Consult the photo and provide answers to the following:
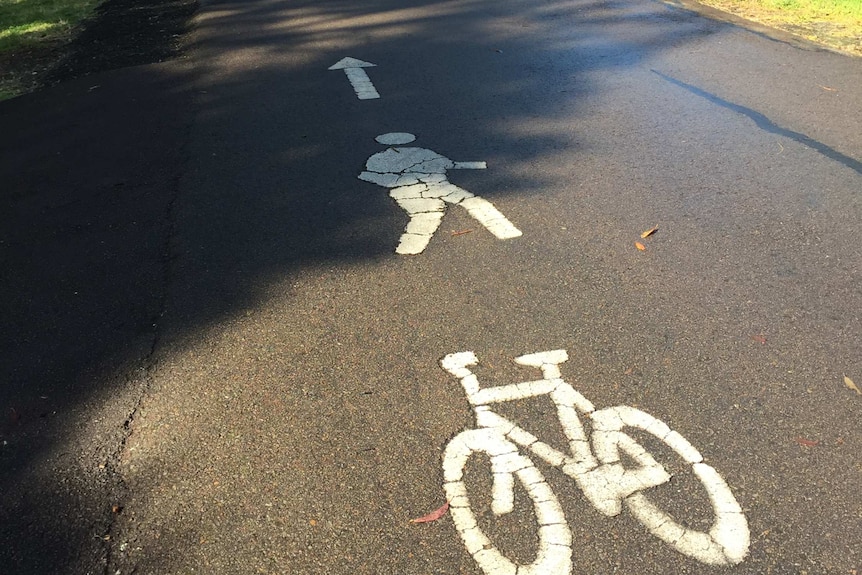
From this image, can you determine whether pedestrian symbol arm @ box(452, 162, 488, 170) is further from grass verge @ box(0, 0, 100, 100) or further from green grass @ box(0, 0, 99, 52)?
green grass @ box(0, 0, 99, 52)

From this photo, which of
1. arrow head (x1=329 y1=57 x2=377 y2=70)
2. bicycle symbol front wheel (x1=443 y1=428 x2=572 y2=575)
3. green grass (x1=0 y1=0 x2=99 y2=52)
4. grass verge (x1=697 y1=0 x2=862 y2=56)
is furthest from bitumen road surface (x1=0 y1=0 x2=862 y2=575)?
green grass (x1=0 y1=0 x2=99 y2=52)

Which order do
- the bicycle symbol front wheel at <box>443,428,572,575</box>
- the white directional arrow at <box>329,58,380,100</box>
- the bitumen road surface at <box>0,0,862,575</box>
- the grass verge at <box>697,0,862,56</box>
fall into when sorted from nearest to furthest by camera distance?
the bicycle symbol front wheel at <box>443,428,572,575</box> → the bitumen road surface at <box>0,0,862,575</box> → the white directional arrow at <box>329,58,380,100</box> → the grass verge at <box>697,0,862,56</box>

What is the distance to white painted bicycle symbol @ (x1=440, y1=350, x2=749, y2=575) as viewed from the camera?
2.62 m

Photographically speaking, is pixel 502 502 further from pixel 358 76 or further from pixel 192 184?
pixel 358 76

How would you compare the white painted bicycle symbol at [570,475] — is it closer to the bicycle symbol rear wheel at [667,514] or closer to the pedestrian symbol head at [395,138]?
the bicycle symbol rear wheel at [667,514]

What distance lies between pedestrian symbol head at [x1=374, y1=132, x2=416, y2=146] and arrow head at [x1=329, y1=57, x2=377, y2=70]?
2324mm

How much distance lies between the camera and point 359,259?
14.9 feet

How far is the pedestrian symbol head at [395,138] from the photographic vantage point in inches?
242

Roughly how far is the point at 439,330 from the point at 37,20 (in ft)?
34.4

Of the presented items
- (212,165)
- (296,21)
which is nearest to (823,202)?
(212,165)

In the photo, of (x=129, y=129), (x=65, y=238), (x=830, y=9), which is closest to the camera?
(x=65, y=238)

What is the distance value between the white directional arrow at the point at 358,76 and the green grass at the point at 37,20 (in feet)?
15.3

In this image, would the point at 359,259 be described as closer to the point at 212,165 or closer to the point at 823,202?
the point at 212,165

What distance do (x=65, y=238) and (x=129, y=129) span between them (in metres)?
2.13
